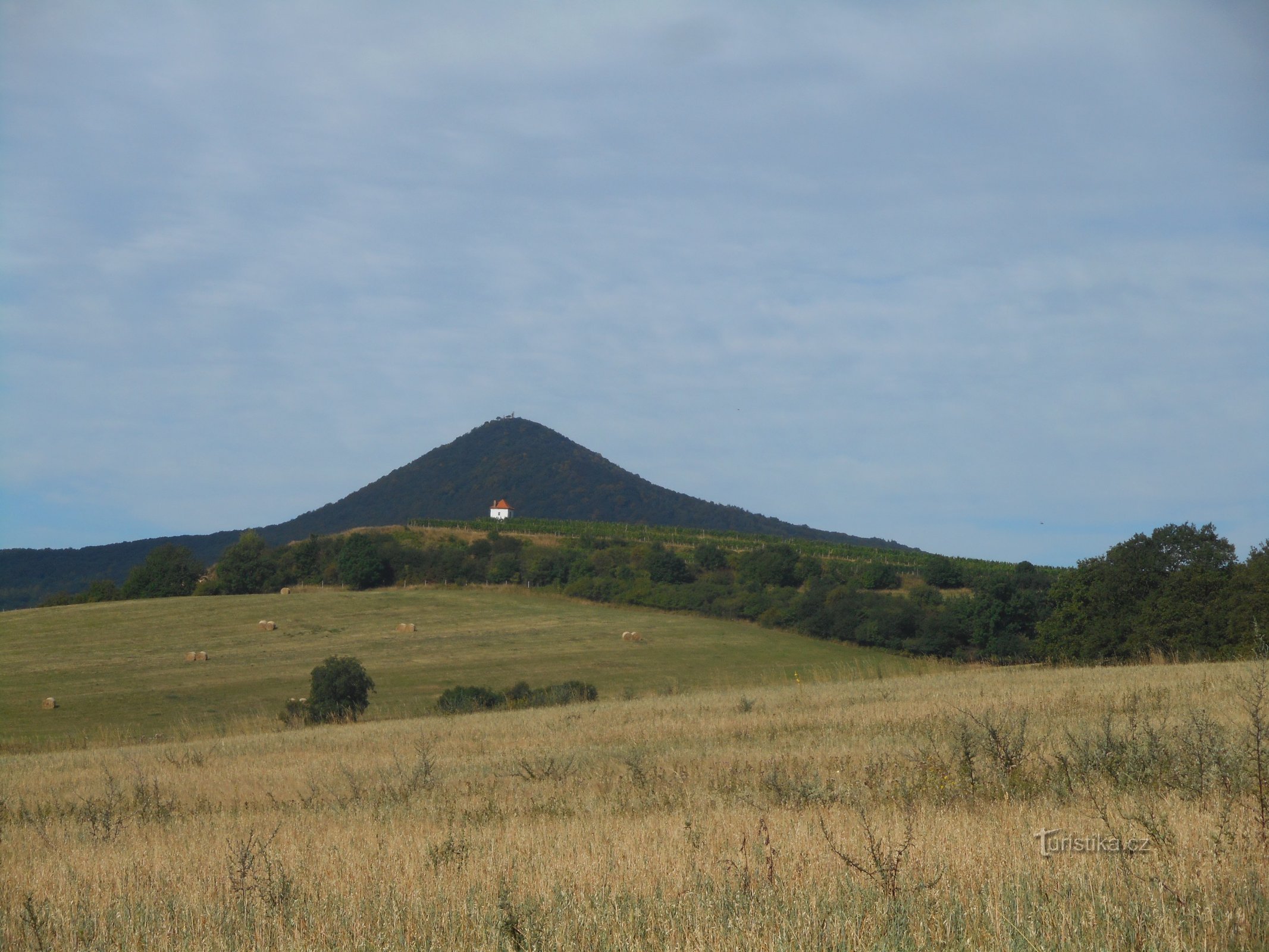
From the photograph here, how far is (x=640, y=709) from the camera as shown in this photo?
1062 inches

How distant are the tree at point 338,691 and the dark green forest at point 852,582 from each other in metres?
29.9

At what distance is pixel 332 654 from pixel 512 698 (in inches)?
991

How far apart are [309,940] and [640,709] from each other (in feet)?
69.6

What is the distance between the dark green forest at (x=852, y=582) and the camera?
145 ft

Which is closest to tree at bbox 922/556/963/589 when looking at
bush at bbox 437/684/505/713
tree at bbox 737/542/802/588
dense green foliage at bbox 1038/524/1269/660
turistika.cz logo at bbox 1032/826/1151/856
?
tree at bbox 737/542/802/588

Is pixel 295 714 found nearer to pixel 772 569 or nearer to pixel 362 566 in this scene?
pixel 362 566

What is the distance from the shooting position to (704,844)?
8.59 meters

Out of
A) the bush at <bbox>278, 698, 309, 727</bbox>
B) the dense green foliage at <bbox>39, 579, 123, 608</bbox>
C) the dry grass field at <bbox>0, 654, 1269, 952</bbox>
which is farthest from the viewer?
the dense green foliage at <bbox>39, 579, 123, 608</bbox>

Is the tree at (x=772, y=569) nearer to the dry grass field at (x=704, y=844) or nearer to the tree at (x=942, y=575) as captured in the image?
the tree at (x=942, y=575)

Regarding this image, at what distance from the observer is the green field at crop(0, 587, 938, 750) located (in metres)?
44.2

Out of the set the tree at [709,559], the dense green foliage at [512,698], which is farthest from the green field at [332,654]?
the tree at [709,559]

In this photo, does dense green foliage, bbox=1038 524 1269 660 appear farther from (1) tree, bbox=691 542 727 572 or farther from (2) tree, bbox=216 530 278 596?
(2) tree, bbox=216 530 278 596

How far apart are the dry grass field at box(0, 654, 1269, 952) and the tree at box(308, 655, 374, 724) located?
57.8 feet

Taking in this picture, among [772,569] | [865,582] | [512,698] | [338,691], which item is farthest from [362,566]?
[512,698]
